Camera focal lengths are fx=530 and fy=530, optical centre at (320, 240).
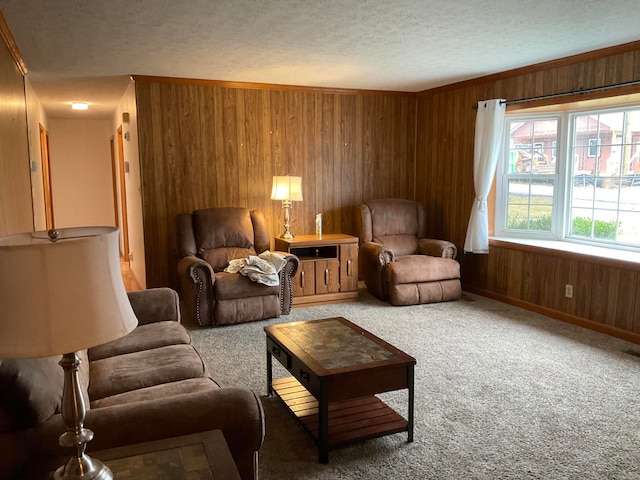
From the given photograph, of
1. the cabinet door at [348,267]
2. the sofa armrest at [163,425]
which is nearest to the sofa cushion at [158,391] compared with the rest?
the sofa armrest at [163,425]

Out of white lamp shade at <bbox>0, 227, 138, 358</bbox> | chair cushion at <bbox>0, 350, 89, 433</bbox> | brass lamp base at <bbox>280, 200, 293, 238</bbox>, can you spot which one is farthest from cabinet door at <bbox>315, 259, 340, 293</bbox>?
white lamp shade at <bbox>0, 227, 138, 358</bbox>

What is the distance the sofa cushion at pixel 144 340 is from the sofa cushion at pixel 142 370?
0.06 m

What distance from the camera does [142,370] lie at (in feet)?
8.22

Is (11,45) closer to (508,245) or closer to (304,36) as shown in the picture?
(304,36)

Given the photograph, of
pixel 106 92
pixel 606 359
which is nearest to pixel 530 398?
pixel 606 359

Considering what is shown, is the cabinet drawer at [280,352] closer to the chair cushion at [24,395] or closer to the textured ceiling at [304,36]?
the chair cushion at [24,395]

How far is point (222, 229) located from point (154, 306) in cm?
207

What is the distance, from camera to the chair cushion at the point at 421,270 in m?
5.28

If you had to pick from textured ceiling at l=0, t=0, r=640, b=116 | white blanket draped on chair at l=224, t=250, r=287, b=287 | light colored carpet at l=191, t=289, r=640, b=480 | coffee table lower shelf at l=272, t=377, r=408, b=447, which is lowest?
light colored carpet at l=191, t=289, r=640, b=480

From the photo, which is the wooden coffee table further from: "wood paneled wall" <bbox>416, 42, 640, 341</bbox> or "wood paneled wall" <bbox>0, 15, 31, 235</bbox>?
"wood paneled wall" <bbox>416, 42, 640, 341</bbox>

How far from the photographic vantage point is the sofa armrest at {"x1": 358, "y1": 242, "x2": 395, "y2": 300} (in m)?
5.47

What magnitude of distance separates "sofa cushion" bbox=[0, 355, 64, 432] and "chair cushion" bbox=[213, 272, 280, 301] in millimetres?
2873

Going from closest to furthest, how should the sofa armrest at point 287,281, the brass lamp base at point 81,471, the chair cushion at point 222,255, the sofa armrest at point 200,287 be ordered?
the brass lamp base at point 81,471 < the sofa armrest at point 200,287 < the sofa armrest at point 287,281 < the chair cushion at point 222,255

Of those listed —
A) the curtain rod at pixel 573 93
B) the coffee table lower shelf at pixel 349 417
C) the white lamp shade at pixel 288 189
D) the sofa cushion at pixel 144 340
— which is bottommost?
the coffee table lower shelf at pixel 349 417
